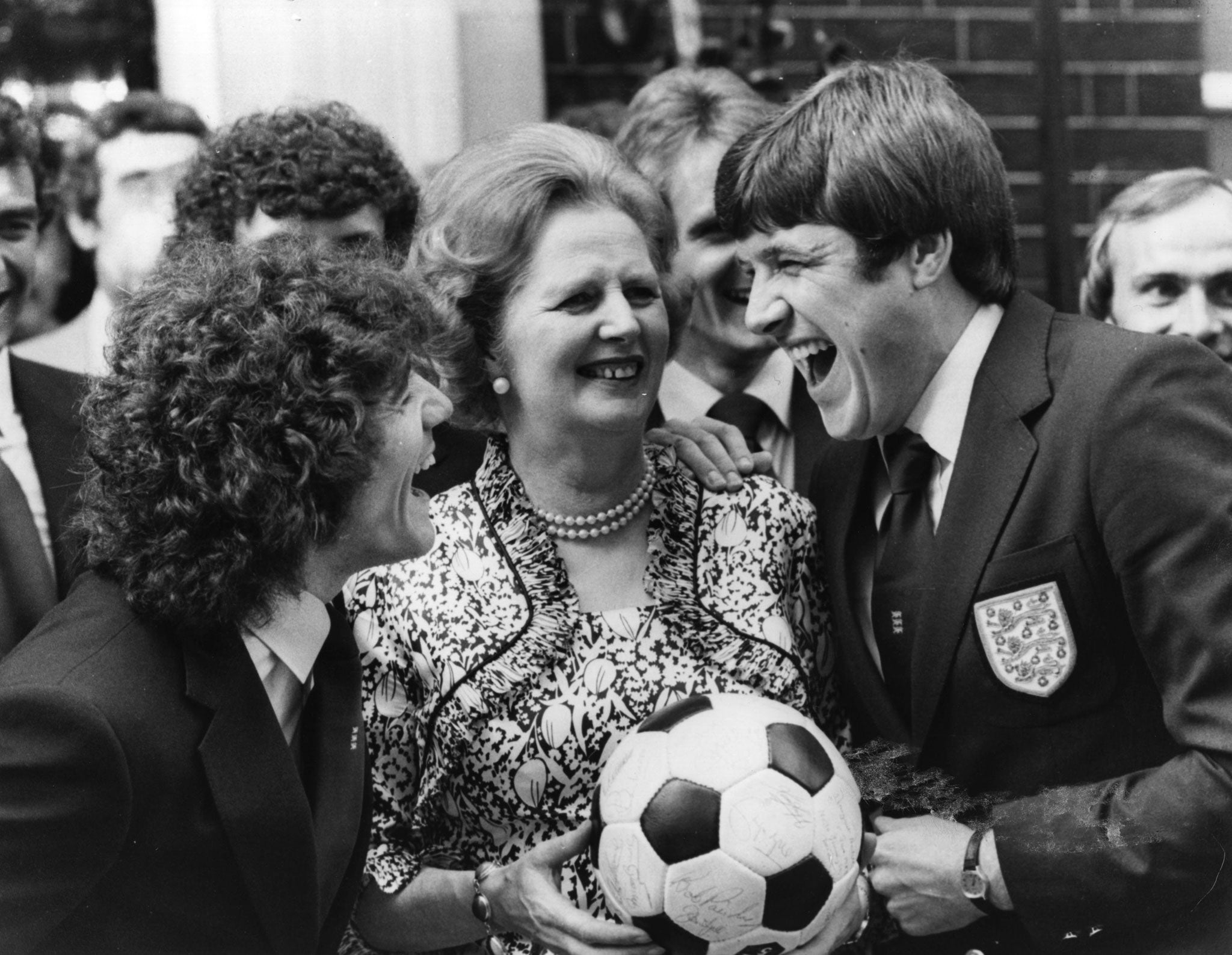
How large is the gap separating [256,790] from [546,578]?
2.61 ft

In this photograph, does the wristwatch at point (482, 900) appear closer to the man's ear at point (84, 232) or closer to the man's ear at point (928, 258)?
the man's ear at point (928, 258)

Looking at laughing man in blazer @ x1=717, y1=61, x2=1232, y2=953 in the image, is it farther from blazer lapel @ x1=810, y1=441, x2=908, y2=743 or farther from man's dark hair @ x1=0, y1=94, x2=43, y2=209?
man's dark hair @ x1=0, y1=94, x2=43, y2=209

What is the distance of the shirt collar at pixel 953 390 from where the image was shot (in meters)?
2.94

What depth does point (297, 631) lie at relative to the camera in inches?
100

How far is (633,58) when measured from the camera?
5645mm

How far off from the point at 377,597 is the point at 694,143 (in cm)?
157

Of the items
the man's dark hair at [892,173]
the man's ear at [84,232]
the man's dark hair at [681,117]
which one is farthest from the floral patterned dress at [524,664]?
the man's ear at [84,232]

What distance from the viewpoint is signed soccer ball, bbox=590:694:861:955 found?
7.68ft

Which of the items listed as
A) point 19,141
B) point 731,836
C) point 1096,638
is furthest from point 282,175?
point 1096,638

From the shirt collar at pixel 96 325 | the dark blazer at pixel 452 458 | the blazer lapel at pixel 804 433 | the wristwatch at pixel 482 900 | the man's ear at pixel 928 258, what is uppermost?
the man's ear at pixel 928 258

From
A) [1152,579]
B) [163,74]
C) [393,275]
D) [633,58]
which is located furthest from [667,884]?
[633,58]

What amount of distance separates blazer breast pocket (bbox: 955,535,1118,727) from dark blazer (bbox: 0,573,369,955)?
1192 millimetres

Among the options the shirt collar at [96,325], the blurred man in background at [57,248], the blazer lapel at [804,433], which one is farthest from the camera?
the shirt collar at [96,325]

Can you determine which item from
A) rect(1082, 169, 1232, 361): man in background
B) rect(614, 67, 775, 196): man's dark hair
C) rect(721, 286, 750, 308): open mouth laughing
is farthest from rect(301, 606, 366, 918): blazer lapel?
rect(1082, 169, 1232, 361): man in background
